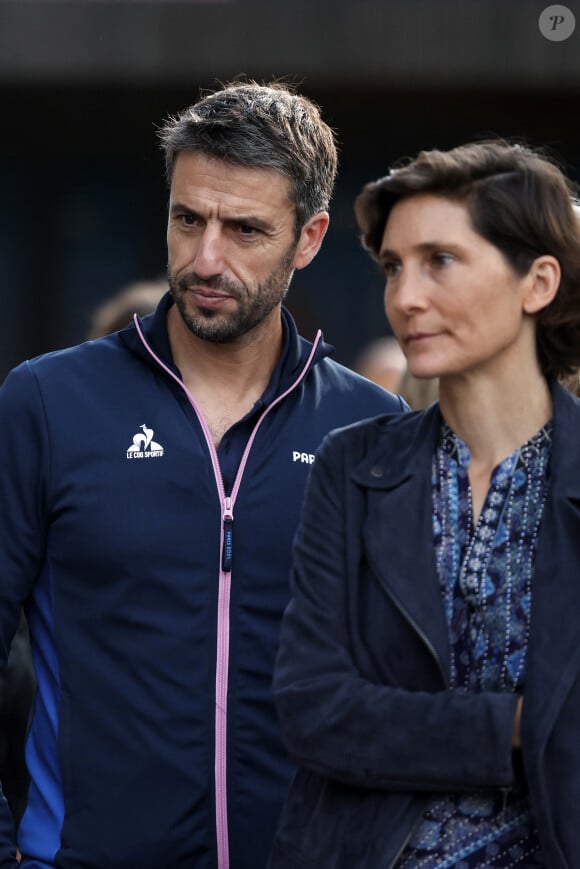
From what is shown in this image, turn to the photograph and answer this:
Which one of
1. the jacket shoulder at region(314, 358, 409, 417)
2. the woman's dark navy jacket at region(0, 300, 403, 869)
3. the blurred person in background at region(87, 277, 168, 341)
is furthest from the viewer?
the blurred person in background at region(87, 277, 168, 341)

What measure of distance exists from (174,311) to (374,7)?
16.6ft

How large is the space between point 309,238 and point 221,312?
1.28ft

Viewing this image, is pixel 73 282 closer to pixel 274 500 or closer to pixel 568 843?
pixel 274 500

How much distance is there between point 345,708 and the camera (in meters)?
2.33

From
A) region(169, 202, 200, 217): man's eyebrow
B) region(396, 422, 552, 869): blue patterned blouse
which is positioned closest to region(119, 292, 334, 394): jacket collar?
region(169, 202, 200, 217): man's eyebrow

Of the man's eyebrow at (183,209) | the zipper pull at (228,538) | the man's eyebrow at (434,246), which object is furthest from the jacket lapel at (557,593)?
the man's eyebrow at (183,209)

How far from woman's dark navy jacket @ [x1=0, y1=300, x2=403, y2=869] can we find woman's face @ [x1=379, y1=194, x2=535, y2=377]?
883mm

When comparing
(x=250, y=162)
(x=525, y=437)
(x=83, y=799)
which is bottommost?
(x=83, y=799)

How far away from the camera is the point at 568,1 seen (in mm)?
8148

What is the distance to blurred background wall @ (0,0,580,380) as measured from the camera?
8.12 metres

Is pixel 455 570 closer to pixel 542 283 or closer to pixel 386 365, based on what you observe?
pixel 542 283

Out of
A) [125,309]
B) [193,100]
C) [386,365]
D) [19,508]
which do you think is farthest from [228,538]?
[193,100]

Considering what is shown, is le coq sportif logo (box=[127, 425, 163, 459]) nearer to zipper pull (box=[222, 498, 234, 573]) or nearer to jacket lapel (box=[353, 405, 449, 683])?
zipper pull (box=[222, 498, 234, 573])

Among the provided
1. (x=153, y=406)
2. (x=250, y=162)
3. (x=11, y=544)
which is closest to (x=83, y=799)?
(x=11, y=544)
